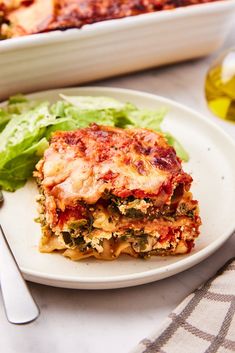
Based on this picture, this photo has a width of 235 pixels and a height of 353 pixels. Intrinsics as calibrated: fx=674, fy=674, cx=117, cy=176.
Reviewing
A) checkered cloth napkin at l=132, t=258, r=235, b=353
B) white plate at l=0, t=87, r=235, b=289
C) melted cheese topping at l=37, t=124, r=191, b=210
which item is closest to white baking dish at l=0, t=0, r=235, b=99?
white plate at l=0, t=87, r=235, b=289

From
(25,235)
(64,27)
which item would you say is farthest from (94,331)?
(64,27)

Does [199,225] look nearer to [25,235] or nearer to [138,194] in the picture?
[138,194]

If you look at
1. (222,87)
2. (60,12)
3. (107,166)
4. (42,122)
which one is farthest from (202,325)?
(60,12)

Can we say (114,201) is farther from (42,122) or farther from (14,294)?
(42,122)

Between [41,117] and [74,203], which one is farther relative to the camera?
[41,117]

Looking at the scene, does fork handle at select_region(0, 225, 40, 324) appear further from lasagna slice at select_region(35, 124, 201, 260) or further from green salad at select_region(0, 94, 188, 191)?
green salad at select_region(0, 94, 188, 191)

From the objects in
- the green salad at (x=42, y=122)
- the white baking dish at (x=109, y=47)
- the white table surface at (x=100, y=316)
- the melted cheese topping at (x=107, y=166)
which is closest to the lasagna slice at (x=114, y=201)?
the melted cheese topping at (x=107, y=166)

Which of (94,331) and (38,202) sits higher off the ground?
(38,202)

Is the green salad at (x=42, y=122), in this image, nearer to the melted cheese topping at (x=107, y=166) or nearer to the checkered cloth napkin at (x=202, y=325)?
the melted cheese topping at (x=107, y=166)
